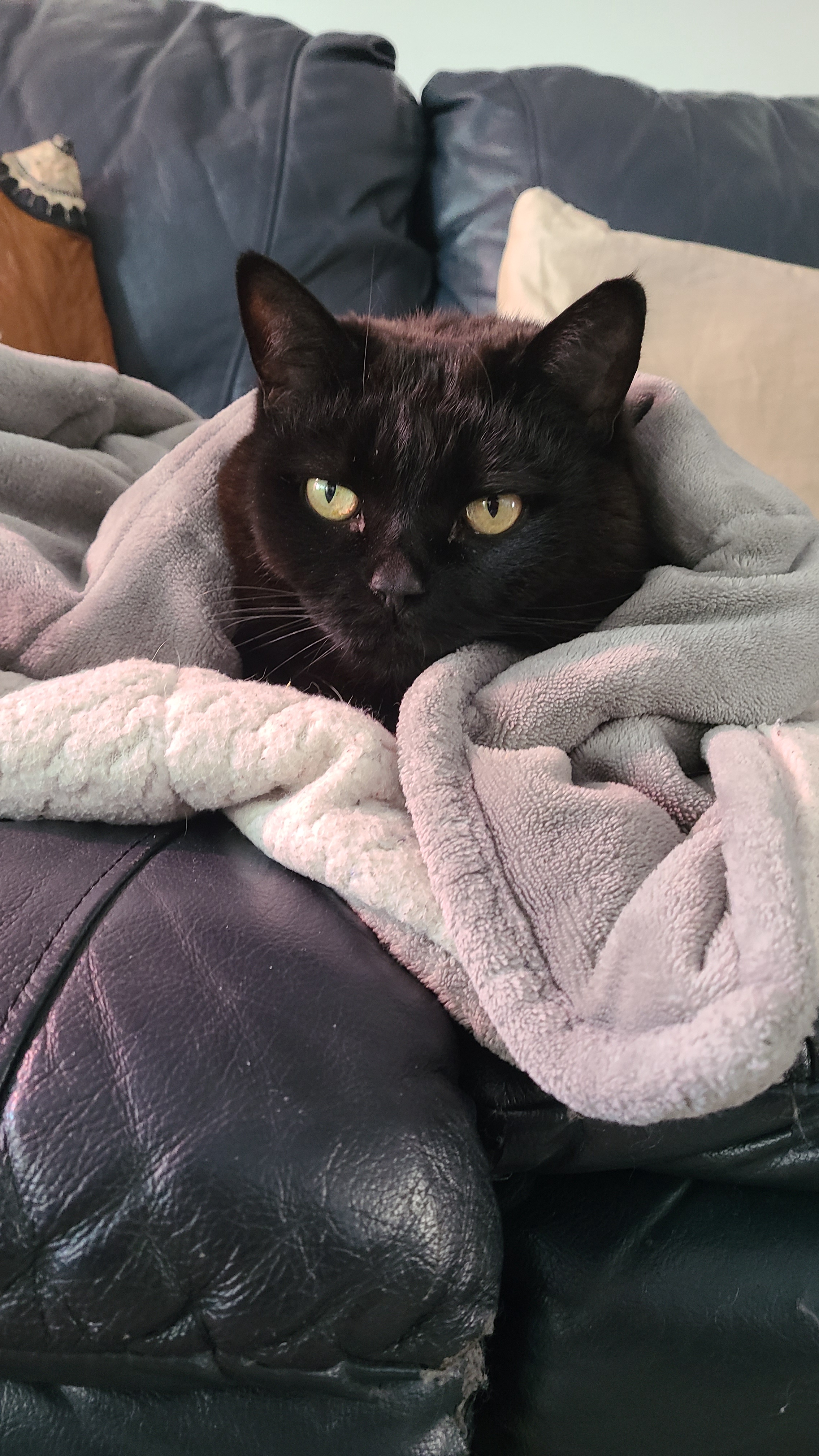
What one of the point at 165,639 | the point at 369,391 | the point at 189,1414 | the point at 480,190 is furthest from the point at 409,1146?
the point at 480,190

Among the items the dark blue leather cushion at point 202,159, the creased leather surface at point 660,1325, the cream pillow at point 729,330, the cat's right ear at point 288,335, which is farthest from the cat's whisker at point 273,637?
the dark blue leather cushion at point 202,159

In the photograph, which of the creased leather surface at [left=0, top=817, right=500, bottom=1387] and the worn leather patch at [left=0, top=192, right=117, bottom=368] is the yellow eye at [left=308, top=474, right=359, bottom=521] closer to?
the creased leather surface at [left=0, top=817, right=500, bottom=1387]

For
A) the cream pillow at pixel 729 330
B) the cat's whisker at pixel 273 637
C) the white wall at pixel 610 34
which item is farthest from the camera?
the white wall at pixel 610 34

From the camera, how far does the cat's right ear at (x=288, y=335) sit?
71cm

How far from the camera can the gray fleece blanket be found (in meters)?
0.41

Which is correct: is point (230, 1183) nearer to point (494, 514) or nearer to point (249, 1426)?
point (249, 1426)

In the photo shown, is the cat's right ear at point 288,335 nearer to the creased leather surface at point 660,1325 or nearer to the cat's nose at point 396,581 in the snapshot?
the cat's nose at point 396,581

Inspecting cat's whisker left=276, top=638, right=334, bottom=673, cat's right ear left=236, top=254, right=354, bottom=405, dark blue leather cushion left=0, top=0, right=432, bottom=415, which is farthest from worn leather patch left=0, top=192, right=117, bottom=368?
cat's whisker left=276, top=638, right=334, bottom=673

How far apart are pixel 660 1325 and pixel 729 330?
119 cm

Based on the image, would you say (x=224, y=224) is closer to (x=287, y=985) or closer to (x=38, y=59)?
(x=38, y=59)

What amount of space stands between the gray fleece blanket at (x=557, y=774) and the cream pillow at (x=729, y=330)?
0.44 m

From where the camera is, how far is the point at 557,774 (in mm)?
550

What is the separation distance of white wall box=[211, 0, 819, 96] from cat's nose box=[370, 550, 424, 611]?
1.88m

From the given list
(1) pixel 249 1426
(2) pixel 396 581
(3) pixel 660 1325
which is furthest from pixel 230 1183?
(2) pixel 396 581
